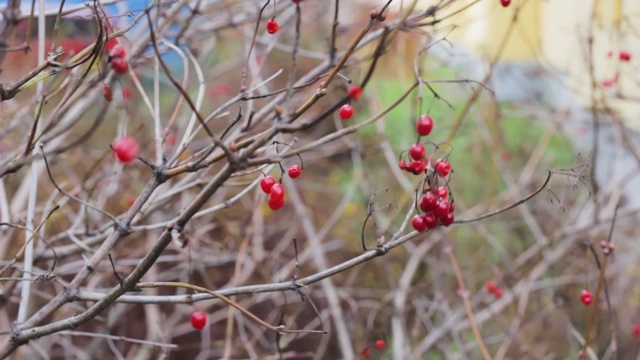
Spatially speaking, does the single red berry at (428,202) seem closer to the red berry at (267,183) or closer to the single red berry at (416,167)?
the single red berry at (416,167)

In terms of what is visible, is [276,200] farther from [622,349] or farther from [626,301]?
[626,301]

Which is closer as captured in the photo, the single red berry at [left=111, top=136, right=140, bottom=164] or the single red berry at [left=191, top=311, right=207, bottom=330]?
the single red berry at [left=111, top=136, right=140, bottom=164]

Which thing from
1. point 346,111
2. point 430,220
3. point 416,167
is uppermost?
point 346,111

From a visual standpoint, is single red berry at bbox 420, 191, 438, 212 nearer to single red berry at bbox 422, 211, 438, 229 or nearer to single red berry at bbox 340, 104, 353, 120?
single red berry at bbox 422, 211, 438, 229

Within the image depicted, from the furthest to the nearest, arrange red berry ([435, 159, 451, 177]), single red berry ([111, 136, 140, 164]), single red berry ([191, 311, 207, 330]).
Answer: single red berry ([191, 311, 207, 330]) → red berry ([435, 159, 451, 177]) → single red berry ([111, 136, 140, 164])

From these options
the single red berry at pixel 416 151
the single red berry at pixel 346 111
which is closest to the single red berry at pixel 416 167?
the single red berry at pixel 416 151

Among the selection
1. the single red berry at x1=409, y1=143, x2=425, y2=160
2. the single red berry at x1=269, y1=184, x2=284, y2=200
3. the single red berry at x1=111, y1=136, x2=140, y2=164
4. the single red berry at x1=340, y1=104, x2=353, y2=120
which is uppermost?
the single red berry at x1=111, y1=136, x2=140, y2=164

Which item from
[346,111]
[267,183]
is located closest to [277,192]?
[267,183]

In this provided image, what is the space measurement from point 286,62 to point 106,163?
2.58 meters

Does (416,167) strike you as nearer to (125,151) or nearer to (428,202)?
(428,202)

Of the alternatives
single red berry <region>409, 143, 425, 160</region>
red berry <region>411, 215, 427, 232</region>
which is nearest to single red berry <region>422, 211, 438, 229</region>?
red berry <region>411, 215, 427, 232</region>

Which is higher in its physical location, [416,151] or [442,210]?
[416,151]

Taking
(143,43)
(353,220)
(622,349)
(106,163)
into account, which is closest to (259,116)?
(143,43)

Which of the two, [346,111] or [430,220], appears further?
[346,111]
